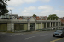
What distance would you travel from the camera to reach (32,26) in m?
39.4

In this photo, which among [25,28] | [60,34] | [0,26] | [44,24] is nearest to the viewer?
[60,34]

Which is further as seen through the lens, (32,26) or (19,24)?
(32,26)

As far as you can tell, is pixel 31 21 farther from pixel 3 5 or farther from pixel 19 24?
pixel 3 5

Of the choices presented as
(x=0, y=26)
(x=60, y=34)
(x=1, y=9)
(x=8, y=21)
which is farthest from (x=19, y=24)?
(x=60, y=34)

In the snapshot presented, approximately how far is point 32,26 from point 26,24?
330 cm

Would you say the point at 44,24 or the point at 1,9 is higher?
the point at 1,9

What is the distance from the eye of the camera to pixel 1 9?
19.2 meters

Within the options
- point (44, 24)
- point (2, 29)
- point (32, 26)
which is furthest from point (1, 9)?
point (44, 24)

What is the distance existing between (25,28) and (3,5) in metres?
20.2

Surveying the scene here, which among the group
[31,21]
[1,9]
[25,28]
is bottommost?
[25,28]

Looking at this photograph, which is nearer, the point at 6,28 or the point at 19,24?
the point at 6,28

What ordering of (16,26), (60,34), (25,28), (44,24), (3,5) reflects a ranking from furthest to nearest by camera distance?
1. (44,24)
2. (25,28)
3. (16,26)
4. (3,5)
5. (60,34)

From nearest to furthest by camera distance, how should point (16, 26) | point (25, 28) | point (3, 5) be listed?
1. point (3, 5)
2. point (16, 26)
3. point (25, 28)

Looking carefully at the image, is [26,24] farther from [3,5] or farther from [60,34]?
[60,34]
